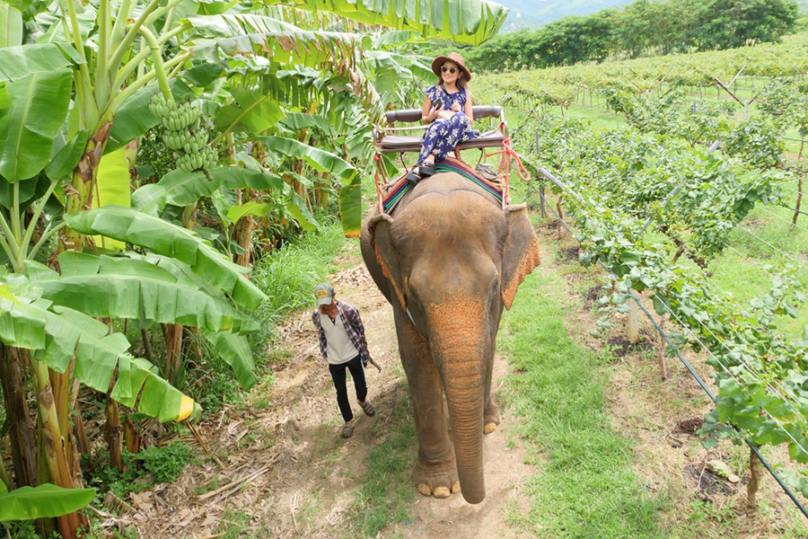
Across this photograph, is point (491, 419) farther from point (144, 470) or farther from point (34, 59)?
point (34, 59)

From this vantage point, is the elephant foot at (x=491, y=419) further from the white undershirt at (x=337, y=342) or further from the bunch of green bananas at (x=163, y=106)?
the bunch of green bananas at (x=163, y=106)

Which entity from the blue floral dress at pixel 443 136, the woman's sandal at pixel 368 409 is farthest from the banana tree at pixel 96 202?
the woman's sandal at pixel 368 409

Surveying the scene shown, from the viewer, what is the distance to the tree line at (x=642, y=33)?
162 ft

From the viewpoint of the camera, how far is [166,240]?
341 centimetres

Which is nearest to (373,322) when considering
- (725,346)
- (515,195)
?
(725,346)

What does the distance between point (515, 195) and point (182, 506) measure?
9.70m

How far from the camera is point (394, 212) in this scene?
4.37 m

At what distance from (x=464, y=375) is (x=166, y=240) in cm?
209

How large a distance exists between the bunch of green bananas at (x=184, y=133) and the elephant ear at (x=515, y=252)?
2.17 meters

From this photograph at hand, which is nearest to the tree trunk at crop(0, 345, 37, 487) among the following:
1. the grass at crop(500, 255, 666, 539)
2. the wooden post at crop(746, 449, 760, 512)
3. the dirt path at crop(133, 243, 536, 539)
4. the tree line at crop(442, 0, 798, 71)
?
the dirt path at crop(133, 243, 536, 539)

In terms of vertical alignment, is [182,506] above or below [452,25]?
below

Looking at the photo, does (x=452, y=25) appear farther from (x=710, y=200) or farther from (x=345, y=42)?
(x=710, y=200)

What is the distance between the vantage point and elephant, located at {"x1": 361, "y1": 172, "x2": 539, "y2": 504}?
3348 mm

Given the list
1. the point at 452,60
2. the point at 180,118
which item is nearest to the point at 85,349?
the point at 180,118
